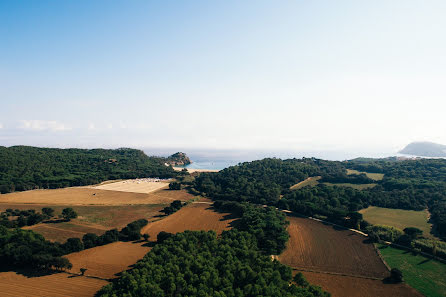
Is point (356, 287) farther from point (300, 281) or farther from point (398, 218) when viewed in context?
point (398, 218)

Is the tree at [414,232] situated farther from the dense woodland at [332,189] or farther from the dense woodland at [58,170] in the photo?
the dense woodland at [58,170]

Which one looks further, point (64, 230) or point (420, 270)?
point (64, 230)

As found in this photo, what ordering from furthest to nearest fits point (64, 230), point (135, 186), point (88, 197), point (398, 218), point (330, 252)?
point (135, 186), point (88, 197), point (398, 218), point (64, 230), point (330, 252)

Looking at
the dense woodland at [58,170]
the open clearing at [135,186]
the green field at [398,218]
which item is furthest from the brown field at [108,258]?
the dense woodland at [58,170]

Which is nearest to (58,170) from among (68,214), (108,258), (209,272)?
(68,214)

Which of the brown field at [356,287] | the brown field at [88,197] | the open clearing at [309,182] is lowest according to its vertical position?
the brown field at [356,287]
